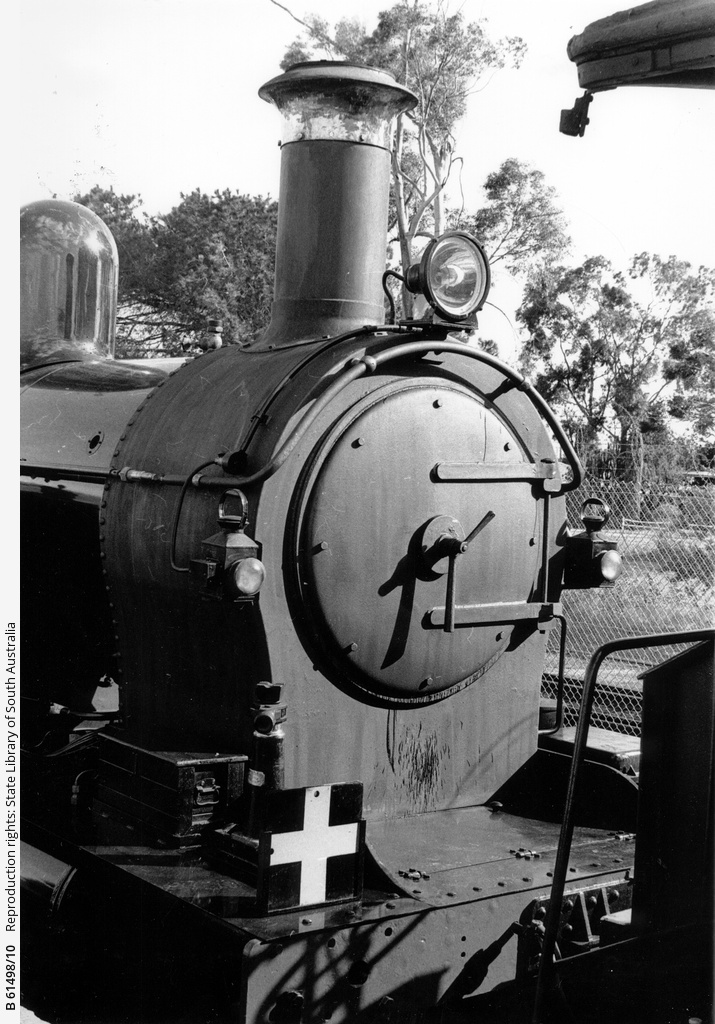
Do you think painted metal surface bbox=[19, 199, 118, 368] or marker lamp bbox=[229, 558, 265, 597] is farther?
painted metal surface bbox=[19, 199, 118, 368]

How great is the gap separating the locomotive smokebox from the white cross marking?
176 cm

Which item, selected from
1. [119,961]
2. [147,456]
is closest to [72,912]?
[119,961]

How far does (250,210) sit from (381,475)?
21.3 m

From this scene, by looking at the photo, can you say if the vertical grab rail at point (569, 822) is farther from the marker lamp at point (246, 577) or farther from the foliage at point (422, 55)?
the foliage at point (422, 55)

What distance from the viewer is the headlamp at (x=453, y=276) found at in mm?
3555

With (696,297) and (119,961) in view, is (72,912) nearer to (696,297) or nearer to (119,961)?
(119,961)

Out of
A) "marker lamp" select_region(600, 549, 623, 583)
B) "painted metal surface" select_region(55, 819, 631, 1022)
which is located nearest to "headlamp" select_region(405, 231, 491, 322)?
"marker lamp" select_region(600, 549, 623, 583)

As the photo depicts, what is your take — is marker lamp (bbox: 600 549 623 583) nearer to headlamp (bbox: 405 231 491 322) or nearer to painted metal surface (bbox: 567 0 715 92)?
headlamp (bbox: 405 231 491 322)

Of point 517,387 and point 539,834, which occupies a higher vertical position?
point 517,387

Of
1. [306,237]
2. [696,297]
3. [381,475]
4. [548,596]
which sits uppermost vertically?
[696,297]

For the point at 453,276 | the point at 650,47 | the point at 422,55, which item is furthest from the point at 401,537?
the point at 422,55

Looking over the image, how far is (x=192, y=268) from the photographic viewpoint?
920 inches

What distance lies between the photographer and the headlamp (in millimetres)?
3555

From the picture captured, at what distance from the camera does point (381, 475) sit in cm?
338
